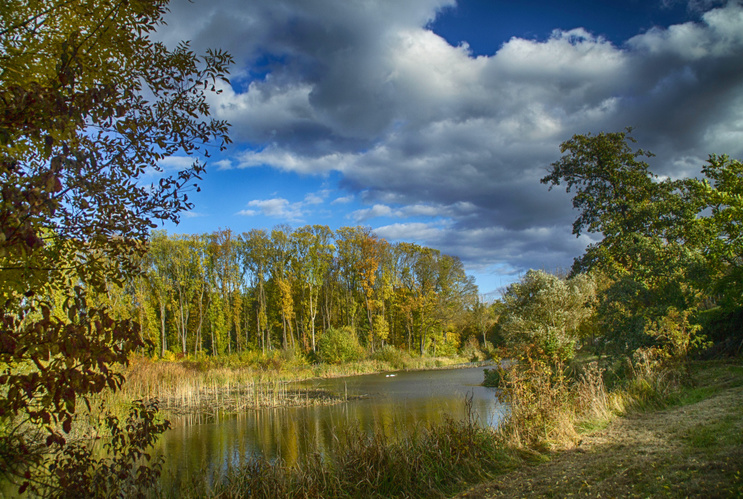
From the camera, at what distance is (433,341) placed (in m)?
43.0

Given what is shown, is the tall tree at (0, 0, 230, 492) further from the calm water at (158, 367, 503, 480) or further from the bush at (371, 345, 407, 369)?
the bush at (371, 345, 407, 369)

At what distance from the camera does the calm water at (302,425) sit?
975 centimetres

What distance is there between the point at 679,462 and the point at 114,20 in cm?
652

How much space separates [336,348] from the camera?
32812 mm

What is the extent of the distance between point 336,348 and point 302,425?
20.2m

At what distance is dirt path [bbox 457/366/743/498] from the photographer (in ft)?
13.2

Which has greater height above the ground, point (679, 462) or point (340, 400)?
point (679, 462)

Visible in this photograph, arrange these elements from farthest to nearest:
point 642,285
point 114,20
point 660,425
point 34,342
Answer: point 642,285, point 660,425, point 114,20, point 34,342

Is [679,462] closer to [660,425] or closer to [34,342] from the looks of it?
[660,425]

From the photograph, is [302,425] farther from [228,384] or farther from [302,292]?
[302,292]

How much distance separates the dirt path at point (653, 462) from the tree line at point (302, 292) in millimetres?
28732

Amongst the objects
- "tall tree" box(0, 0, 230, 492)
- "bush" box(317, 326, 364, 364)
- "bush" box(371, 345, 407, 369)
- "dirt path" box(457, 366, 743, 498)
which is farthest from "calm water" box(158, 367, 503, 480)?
"bush" box(371, 345, 407, 369)

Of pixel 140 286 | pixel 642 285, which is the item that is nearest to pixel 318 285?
pixel 140 286

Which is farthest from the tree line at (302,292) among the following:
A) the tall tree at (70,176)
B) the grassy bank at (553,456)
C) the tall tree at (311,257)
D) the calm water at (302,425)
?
the tall tree at (70,176)
